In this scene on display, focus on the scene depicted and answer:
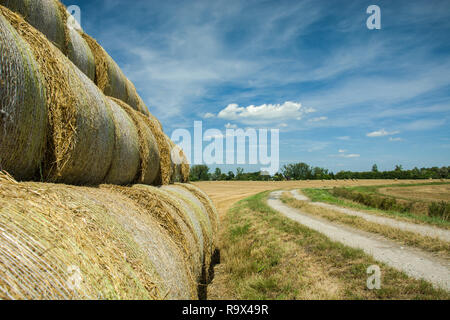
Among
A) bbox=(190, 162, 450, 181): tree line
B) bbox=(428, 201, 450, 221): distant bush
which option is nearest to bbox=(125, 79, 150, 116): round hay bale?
bbox=(428, 201, 450, 221): distant bush

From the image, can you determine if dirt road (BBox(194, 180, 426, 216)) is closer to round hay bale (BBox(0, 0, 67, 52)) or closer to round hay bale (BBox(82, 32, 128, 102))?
round hay bale (BBox(82, 32, 128, 102))

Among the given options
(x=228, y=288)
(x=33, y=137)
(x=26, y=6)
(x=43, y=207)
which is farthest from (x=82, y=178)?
(x=228, y=288)

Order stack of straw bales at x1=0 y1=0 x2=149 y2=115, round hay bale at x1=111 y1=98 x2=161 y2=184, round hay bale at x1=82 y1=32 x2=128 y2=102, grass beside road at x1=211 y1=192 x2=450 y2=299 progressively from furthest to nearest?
round hay bale at x1=82 y1=32 x2=128 y2=102, round hay bale at x1=111 y1=98 x2=161 y2=184, grass beside road at x1=211 y1=192 x2=450 y2=299, stack of straw bales at x1=0 y1=0 x2=149 y2=115

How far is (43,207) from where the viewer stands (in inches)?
71.7

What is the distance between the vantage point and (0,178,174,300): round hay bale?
1.46m

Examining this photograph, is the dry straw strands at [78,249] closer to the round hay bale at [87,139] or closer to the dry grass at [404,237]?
the round hay bale at [87,139]

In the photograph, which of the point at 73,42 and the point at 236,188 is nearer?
the point at 73,42

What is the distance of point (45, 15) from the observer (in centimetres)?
402

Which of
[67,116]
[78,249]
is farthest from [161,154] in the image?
[78,249]

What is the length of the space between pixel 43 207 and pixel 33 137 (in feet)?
2.58

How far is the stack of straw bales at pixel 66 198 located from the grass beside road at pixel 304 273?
1952mm

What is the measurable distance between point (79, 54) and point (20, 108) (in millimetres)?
3487

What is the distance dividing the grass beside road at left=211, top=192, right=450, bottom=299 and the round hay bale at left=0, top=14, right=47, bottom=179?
4248 mm

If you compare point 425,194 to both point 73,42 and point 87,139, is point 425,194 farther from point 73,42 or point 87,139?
point 87,139
